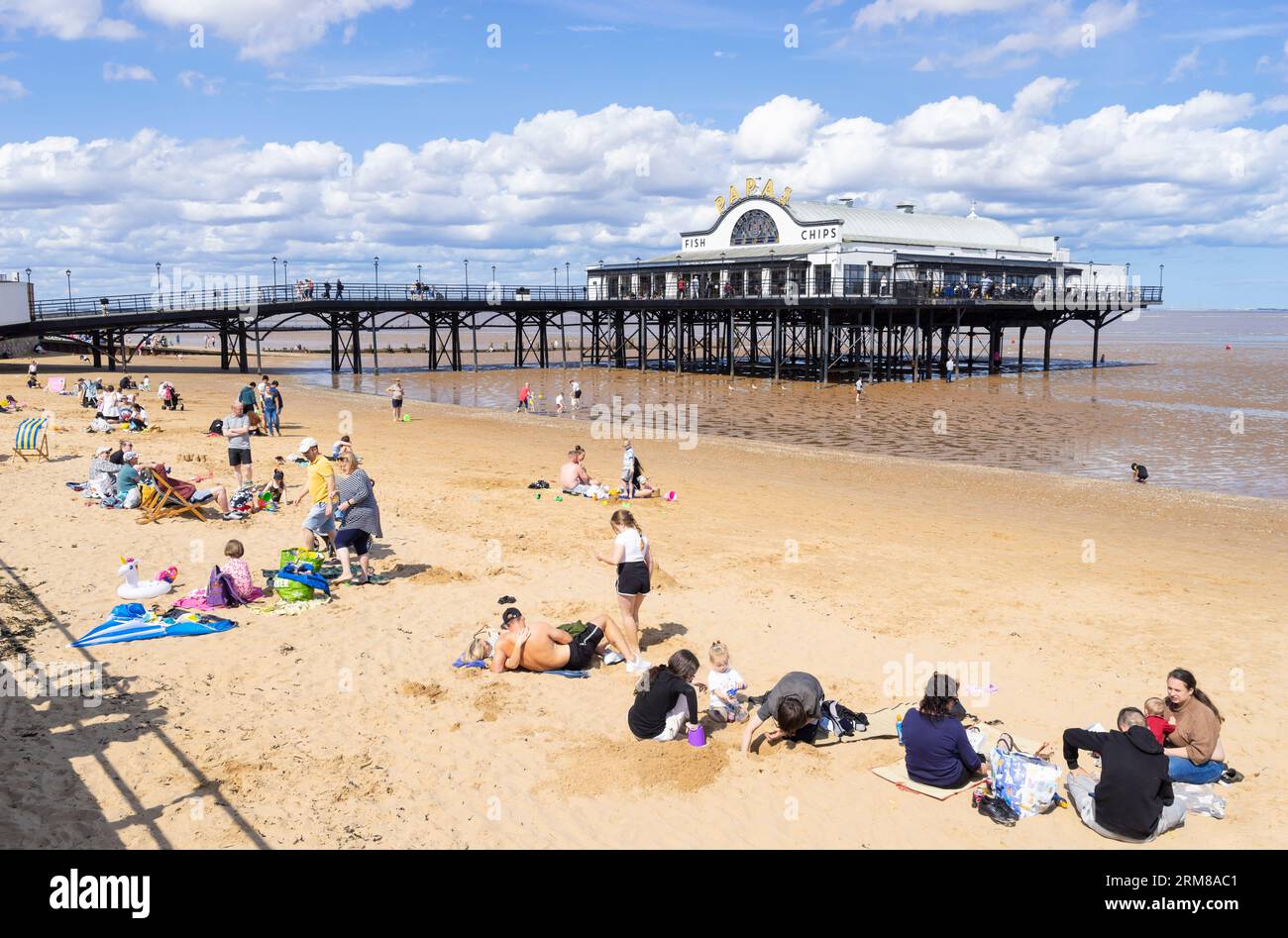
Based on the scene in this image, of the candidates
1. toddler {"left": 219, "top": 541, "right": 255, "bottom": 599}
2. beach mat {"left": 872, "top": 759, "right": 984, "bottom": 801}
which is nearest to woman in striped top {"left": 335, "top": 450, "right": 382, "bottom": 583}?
toddler {"left": 219, "top": 541, "right": 255, "bottom": 599}

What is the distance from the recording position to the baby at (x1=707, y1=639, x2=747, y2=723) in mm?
7516

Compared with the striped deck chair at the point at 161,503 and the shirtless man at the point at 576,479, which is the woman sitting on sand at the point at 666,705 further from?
the shirtless man at the point at 576,479

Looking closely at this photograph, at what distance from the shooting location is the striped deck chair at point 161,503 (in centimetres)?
1294

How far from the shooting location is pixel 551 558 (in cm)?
1214

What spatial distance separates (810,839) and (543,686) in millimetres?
3025

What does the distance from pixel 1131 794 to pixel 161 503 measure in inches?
489

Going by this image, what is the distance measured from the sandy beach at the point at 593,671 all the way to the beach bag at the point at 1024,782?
192 millimetres

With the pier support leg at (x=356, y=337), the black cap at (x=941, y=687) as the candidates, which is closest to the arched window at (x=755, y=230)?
the pier support leg at (x=356, y=337)

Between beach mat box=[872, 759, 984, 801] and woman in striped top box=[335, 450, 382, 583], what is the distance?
243 inches

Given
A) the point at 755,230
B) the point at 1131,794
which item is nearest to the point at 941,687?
the point at 1131,794

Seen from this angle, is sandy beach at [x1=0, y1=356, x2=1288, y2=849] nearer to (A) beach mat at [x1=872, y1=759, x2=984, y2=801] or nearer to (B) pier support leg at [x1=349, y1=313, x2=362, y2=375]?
(A) beach mat at [x1=872, y1=759, x2=984, y2=801]
